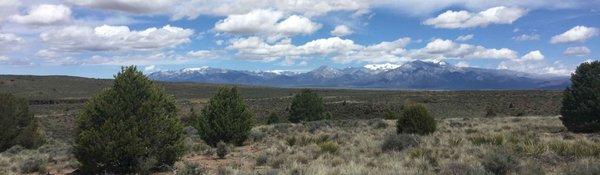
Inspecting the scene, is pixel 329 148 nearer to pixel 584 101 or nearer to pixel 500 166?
pixel 500 166

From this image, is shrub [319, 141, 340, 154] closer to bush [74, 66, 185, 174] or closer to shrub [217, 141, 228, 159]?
shrub [217, 141, 228, 159]

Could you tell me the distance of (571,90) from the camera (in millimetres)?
25594

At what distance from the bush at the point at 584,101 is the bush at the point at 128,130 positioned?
18427 mm

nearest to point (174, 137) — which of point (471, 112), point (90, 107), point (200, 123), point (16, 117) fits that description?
point (90, 107)

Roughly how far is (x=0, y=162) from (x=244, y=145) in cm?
947

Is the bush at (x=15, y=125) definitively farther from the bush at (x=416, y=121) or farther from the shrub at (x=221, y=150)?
the bush at (x=416, y=121)

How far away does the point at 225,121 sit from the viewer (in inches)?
935

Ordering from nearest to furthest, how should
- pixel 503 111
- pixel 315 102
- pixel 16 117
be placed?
1. pixel 16 117
2. pixel 315 102
3. pixel 503 111

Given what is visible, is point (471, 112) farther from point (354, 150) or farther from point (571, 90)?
point (354, 150)

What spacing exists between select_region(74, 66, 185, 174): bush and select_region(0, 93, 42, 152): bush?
15960 millimetres

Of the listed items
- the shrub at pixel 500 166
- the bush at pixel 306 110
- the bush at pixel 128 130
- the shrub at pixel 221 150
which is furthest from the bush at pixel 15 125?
the shrub at pixel 500 166

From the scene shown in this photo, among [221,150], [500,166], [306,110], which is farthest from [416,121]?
[306,110]

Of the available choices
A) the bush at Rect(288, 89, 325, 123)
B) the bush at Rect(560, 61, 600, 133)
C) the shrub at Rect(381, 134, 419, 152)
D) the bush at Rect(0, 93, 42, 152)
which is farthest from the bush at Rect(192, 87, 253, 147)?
the bush at Rect(288, 89, 325, 123)

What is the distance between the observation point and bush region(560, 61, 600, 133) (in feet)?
79.6
